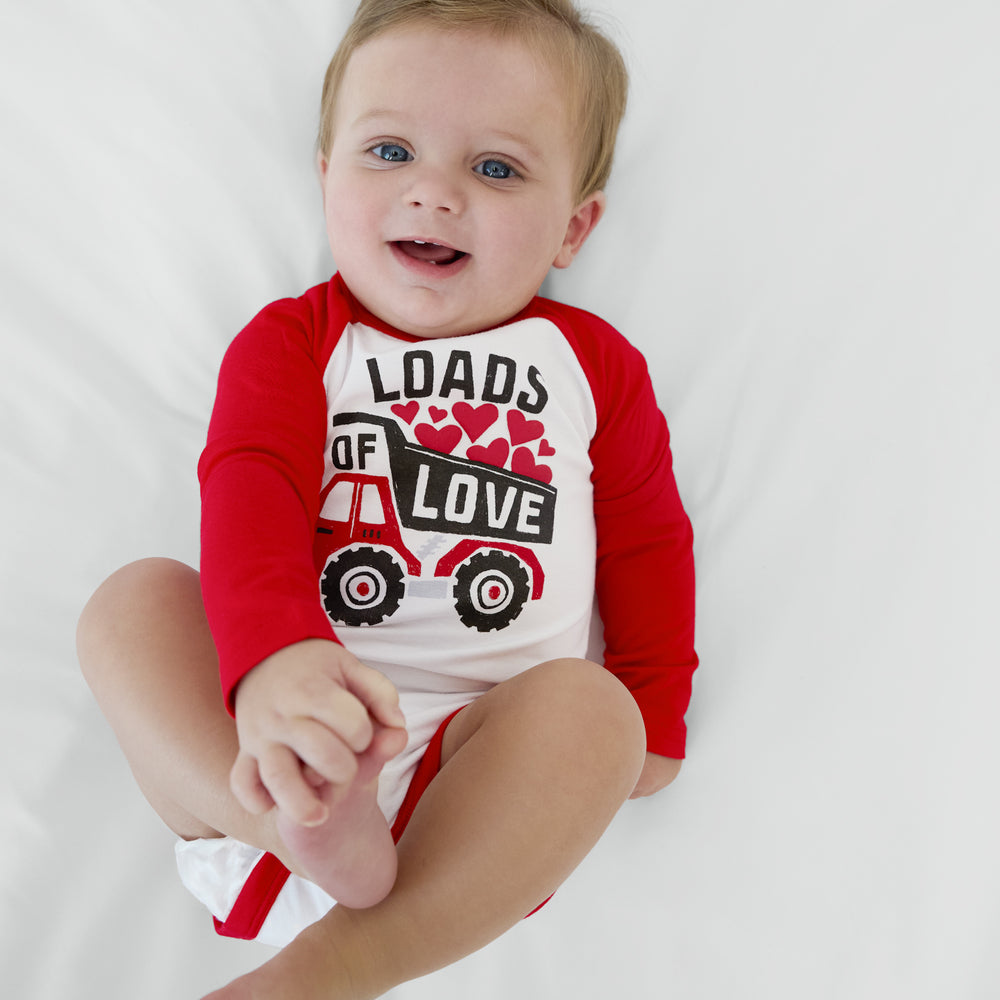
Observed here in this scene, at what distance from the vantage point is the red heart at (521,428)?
0.97m

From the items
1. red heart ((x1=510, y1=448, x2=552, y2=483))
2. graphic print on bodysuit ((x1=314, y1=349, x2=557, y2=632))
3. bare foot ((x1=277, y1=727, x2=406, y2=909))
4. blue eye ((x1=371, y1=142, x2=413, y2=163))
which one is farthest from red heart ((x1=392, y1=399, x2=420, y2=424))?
bare foot ((x1=277, y1=727, x2=406, y2=909))

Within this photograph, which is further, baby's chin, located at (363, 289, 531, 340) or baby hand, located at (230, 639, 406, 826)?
baby's chin, located at (363, 289, 531, 340)

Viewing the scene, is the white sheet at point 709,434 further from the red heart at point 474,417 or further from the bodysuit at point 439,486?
the red heart at point 474,417

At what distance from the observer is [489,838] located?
0.77m

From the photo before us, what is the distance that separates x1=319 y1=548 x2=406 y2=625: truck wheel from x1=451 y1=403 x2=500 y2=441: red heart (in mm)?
149

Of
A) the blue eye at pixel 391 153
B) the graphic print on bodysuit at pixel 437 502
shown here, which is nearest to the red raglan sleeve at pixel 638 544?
the graphic print on bodysuit at pixel 437 502

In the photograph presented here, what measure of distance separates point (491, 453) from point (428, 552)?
11 cm

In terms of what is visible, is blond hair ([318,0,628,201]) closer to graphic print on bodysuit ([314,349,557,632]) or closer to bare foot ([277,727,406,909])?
graphic print on bodysuit ([314,349,557,632])

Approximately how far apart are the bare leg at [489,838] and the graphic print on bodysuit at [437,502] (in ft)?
0.43

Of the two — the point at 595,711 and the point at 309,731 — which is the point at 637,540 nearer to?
the point at 595,711

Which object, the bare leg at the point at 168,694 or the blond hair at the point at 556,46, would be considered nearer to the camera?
the bare leg at the point at 168,694

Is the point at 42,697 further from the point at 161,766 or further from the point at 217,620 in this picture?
the point at 217,620

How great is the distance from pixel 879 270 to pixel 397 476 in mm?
599

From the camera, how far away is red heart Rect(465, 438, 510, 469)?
3.13ft
